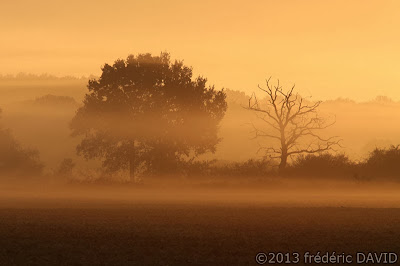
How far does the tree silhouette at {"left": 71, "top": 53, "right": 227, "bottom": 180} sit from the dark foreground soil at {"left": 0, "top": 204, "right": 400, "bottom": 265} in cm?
3074

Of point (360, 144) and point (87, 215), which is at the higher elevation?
point (360, 144)

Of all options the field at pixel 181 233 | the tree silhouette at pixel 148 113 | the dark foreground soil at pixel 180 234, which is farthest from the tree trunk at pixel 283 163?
the dark foreground soil at pixel 180 234

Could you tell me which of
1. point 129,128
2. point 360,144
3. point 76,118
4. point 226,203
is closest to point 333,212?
point 226,203

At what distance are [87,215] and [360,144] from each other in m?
180

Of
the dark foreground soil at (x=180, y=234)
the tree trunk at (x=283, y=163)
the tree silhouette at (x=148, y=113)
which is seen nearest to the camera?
the dark foreground soil at (x=180, y=234)

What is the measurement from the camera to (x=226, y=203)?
31.4m

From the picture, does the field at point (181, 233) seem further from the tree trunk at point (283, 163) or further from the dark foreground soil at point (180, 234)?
the tree trunk at point (283, 163)

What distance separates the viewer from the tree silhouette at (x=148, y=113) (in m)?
58.0

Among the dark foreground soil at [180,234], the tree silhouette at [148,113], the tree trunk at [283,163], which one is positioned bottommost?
the dark foreground soil at [180,234]

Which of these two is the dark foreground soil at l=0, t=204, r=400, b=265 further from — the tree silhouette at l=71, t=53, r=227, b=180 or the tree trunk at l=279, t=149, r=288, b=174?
the tree silhouette at l=71, t=53, r=227, b=180

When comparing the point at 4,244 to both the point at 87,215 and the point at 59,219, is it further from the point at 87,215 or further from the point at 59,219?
the point at 87,215

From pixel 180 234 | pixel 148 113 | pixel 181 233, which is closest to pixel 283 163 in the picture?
pixel 148 113

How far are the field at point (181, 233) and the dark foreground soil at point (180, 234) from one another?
0.02m

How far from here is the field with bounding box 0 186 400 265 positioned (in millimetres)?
16266
